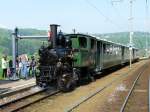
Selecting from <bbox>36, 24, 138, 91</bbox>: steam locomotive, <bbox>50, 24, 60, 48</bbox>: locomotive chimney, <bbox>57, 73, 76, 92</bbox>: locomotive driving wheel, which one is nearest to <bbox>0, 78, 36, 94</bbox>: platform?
<bbox>36, 24, 138, 91</bbox>: steam locomotive

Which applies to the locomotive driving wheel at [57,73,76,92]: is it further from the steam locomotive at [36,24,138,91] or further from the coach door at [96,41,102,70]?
the coach door at [96,41,102,70]

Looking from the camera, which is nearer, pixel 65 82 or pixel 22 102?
pixel 22 102

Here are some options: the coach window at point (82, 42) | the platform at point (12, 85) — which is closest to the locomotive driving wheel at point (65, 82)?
the platform at point (12, 85)

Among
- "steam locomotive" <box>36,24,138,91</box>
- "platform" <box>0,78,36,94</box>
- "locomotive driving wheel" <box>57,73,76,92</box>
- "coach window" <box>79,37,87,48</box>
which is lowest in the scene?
"platform" <box>0,78,36,94</box>

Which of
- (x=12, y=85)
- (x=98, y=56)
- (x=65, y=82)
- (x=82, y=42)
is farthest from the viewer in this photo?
(x=98, y=56)

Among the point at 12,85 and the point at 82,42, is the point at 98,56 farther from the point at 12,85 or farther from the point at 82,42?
the point at 12,85

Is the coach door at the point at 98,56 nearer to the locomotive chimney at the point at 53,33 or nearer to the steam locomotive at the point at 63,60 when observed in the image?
the steam locomotive at the point at 63,60

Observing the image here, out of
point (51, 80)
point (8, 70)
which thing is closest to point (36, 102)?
point (51, 80)

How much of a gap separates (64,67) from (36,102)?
429 centimetres

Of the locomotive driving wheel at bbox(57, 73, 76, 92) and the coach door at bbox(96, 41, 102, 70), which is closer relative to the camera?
the locomotive driving wheel at bbox(57, 73, 76, 92)

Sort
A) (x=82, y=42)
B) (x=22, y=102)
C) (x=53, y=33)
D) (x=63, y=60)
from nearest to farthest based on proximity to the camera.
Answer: (x=22, y=102) < (x=63, y=60) < (x=53, y=33) < (x=82, y=42)

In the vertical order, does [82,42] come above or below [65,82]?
above

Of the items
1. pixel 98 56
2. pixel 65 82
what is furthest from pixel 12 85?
pixel 98 56

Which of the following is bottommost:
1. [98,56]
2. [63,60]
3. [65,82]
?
[65,82]
